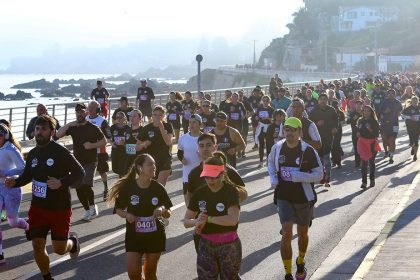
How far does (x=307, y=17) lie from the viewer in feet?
607

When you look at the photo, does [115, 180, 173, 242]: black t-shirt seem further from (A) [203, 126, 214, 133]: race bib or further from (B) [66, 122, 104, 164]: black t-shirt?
(A) [203, 126, 214, 133]: race bib

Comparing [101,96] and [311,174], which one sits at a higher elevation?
[101,96]

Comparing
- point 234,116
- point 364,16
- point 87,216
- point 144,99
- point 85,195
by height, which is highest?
point 364,16

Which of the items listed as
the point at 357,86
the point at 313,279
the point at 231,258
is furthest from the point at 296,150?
the point at 357,86

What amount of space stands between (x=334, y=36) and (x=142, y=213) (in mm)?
172161

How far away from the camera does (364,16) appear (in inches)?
6929

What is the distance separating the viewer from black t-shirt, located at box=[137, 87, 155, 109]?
26.2 meters

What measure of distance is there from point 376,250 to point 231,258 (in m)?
3.29

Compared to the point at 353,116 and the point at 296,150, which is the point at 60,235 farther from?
the point at 353,116

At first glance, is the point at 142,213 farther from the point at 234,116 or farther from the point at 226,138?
the point at 234,116

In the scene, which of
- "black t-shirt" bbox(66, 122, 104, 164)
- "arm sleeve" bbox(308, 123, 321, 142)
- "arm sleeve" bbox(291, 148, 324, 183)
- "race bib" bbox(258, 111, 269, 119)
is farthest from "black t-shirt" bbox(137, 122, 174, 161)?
"race bib" bbox(258, 111, 269, 119)

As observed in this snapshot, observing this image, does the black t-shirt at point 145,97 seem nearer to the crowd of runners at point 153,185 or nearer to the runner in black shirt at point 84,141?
the crowd of runners at point 153,185

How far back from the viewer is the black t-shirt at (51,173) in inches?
317

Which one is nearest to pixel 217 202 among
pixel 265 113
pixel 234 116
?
pixel 265 113
